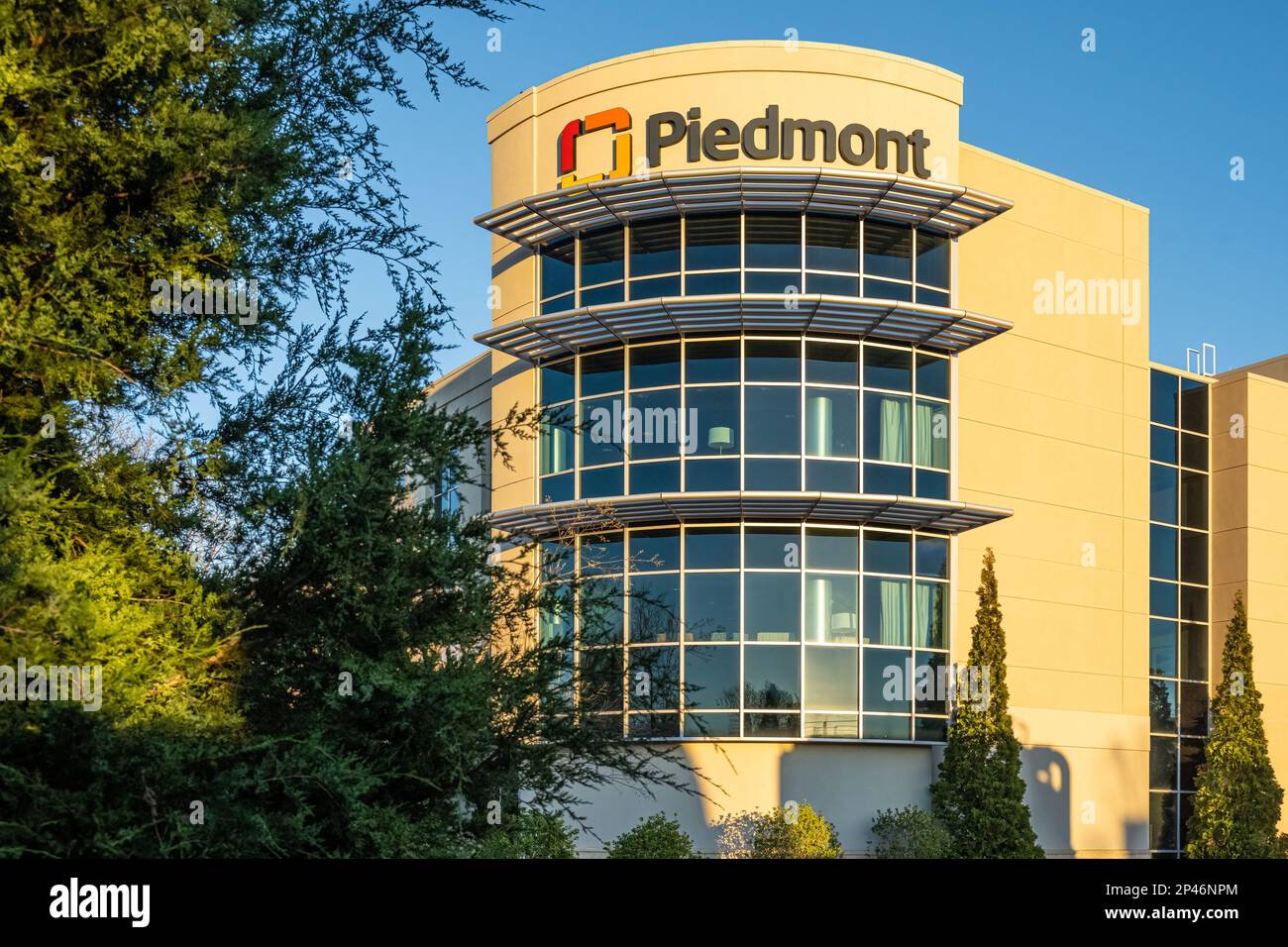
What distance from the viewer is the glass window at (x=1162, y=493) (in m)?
28.2

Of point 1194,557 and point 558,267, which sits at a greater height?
point 558,267

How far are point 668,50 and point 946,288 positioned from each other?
21.0ft

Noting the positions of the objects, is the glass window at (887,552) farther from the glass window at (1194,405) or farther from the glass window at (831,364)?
the glass window at (1194,405)

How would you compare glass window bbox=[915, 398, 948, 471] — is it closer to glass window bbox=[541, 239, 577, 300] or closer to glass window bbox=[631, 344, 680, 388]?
glass window bbox=[631, 344, 680, 388]

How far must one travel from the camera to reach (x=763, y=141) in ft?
74.2

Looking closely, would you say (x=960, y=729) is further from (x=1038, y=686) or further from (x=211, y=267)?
(x=211, y=267)

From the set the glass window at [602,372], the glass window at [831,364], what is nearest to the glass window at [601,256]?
the glass window at [602,372]

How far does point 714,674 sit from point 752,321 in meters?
5.82

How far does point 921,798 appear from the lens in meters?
22.2

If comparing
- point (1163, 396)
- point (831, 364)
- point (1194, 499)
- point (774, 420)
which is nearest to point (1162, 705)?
point (1194, 499)

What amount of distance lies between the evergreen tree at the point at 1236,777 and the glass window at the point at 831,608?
9.52m

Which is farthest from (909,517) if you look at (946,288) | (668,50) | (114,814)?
(114,814)

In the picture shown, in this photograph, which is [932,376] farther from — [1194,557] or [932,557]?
[1194,557]
